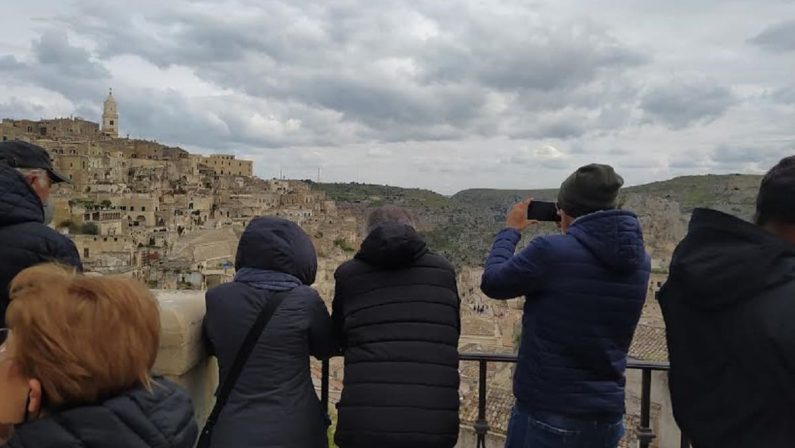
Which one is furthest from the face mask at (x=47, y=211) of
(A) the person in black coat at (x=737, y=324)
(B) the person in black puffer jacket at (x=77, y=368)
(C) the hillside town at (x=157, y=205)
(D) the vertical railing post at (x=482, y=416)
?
(C) the hillside town at (x=157, y=205)

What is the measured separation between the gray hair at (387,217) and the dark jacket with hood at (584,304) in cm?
56

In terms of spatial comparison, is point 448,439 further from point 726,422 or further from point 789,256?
point 789,256

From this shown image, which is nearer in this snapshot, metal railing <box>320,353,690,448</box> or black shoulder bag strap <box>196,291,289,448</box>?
black shoulder bag strap <box>196,291,289,448</box>

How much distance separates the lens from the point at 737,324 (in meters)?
1.93

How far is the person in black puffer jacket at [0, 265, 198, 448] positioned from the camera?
1.59m

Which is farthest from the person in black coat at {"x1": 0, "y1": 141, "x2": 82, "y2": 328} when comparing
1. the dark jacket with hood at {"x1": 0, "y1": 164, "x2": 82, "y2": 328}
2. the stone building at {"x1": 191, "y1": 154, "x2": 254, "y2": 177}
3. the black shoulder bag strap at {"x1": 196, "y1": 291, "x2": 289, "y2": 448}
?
the stone building at {"x1": 191, "y1": 154, "x2": 254, "y2": 177}

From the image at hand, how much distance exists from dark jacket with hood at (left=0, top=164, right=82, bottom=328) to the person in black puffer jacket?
1424 mm

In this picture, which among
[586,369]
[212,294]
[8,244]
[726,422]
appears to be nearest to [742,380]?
[726,422]

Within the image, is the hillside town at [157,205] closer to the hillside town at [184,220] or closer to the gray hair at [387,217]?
the hillside town at [184,220]

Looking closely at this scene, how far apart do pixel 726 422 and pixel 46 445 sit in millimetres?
1983

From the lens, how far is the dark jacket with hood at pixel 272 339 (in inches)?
112

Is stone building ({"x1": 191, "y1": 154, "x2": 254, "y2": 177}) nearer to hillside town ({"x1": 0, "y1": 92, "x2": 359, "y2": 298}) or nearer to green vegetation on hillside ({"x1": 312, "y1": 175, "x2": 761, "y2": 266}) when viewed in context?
hillside town ({"x1": 0, "y1": 92, "x2": 359, "y2": 298})

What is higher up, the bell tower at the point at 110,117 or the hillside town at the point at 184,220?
the bell tower at the point at 110,117

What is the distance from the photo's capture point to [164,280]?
36.9 m
